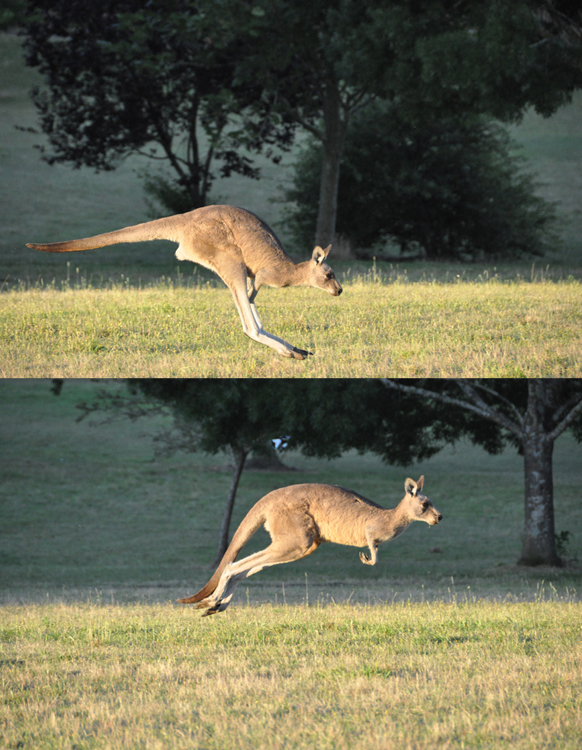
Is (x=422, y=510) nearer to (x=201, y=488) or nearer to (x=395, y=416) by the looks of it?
(x=395, y=416)

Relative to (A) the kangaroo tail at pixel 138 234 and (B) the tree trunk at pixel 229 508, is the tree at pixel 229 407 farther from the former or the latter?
(A) the kangaroo tail at pixel 138 234

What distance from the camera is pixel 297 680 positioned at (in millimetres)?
7723

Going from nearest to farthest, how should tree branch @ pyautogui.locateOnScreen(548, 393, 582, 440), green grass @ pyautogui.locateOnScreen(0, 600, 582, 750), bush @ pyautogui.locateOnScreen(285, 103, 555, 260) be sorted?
green grass @ pyautogui.locateOnScreen(0, 600, 582, 750)
tree branch @ pyautogui.locateOnScreen(548, 393, 582, 440)
bush @ pyautogui.locateOnScreen(285, 103, 555, 260)

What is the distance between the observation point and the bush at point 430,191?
102 feet

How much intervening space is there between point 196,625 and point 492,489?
20329 millimetres

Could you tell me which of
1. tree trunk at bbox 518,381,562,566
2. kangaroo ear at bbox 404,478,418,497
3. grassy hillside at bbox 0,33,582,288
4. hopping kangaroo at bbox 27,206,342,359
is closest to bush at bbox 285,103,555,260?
grassy hillside at bbox 0,33,582,288

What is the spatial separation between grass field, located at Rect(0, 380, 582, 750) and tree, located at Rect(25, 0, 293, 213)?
39.5 feet

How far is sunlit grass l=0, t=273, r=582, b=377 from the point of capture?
30.2 ft

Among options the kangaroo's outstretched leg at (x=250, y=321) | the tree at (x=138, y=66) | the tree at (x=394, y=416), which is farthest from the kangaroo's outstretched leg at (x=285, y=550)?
the tree at (x=138, y=66)

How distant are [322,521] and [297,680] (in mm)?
1408

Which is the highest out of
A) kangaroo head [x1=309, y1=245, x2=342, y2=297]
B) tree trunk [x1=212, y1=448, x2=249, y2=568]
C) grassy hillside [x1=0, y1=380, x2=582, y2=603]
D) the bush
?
the bush

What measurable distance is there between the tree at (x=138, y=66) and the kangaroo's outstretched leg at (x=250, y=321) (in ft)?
50.6

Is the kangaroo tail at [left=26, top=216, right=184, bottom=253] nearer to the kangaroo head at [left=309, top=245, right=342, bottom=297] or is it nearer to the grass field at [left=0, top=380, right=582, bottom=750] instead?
the kangaroo head at [left=309, top=245, right=342, bottom=297]

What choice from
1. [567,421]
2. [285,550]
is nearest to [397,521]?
[285,550]
